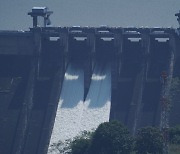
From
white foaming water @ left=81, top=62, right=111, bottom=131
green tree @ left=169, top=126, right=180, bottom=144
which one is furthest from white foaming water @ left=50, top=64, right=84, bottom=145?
green tree @ left=169, top=126, right=180, bottom=144

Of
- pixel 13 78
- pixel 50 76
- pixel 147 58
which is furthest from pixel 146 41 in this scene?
pixel 13 78

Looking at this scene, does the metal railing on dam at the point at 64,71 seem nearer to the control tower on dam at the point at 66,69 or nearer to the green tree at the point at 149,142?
the control tower on dam at the point at 66,69

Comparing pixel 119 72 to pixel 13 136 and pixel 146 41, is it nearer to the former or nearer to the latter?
pixel 146 41

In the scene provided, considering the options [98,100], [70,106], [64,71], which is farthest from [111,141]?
[64,71]

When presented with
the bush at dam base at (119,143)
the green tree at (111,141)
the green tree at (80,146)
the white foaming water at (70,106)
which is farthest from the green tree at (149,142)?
the white foaming water at (70,106)

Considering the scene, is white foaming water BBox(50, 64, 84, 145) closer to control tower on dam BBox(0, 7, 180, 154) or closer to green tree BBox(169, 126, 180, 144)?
control tower on dam BBox(0, 7, 180, 154)
